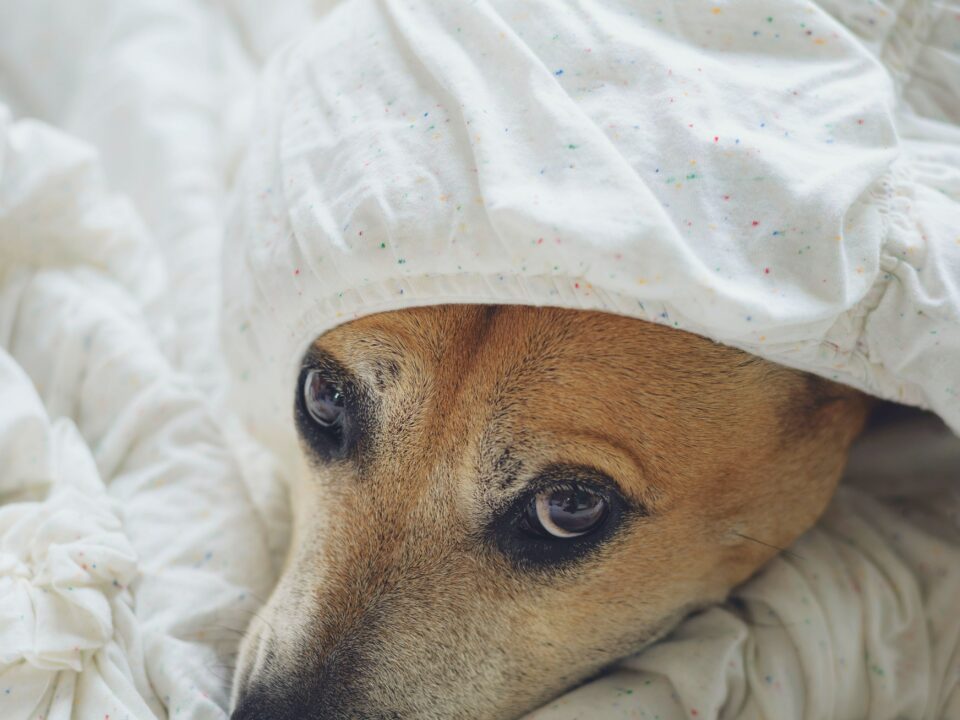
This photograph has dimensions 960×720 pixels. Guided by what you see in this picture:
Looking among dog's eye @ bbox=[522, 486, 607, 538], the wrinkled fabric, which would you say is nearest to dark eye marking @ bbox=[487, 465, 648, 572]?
dog's eye @ bbox=[522, 486, 607, 538]

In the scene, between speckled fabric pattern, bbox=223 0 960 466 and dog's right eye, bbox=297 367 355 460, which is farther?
dog's right eye, bbox=297 367 355 460

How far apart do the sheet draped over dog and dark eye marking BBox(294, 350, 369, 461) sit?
0.20 ft

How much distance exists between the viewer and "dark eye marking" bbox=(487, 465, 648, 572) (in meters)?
1.45

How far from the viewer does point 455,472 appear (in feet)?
4.86

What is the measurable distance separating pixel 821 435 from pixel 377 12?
3.40 feet

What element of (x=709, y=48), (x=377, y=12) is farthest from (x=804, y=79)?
(x=377, y=12)

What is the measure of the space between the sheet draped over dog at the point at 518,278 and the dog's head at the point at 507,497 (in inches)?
3.1

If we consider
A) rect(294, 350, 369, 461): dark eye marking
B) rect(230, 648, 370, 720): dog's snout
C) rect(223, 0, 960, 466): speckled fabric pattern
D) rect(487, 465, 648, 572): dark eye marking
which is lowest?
rect(230, 648, 370, 720): dog's snout

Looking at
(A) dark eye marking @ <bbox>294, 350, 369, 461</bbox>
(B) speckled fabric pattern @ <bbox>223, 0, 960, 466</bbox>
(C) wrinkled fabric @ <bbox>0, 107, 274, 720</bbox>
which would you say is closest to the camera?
(B) speckled fabric pattern @ <bbox>223, 0, 960, 466</bbox>

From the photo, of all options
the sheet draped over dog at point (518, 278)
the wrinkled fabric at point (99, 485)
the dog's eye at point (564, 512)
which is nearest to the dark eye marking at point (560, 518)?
the dog's eye at point (564, 512)

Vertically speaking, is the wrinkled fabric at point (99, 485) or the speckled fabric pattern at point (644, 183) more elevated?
the speckled fabric pattern at point (644, 183)

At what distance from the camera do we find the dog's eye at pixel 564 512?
1.46 m

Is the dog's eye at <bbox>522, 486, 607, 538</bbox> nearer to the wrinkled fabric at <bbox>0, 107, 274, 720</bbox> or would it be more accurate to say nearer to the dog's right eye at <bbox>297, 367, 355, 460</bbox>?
the dog's right eye at <bbox>297, 367, 355, 460</bbox>

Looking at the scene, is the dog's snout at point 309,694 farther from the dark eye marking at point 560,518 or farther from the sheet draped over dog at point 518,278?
the dark eye marking at point 560,518
